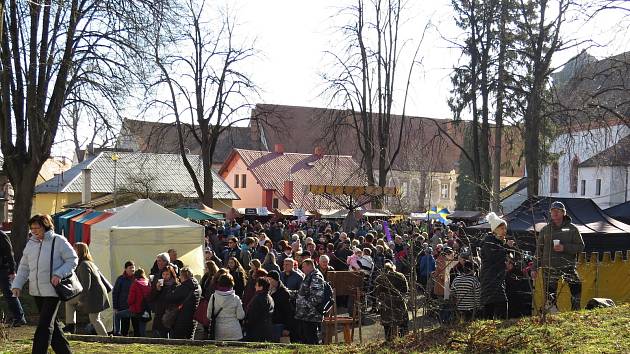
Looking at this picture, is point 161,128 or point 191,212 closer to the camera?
point 191,212

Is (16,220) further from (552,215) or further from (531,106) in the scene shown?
(531,106)

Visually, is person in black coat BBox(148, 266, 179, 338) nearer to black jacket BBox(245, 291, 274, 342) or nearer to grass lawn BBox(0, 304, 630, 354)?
black jacket BBox(245, 291, 274, 342)

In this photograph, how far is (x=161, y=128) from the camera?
107ft

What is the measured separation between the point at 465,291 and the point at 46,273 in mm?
5362

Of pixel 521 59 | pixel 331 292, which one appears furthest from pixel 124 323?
pixel 521 59

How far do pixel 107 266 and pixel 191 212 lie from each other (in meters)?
13.8

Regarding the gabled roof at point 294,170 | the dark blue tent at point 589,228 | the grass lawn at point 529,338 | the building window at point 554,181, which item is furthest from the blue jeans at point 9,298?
the building window at point 554,181

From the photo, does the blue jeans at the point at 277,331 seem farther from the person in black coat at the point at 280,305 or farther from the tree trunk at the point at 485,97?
the tree trunk at the point at 485,97

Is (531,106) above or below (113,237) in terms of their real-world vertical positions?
above

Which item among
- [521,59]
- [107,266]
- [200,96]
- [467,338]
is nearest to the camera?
[467,338]

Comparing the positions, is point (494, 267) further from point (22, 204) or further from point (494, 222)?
point (22, 204)

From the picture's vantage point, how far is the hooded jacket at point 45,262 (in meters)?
7.21

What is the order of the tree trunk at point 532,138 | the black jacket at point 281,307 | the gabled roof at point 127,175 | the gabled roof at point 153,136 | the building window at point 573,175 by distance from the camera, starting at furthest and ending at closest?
the building window at point 573,175, the gabled roof at point 127,175, the tree trunk at point 532,138, the gabled roof at point 153,136, the black jacket at point 281,307

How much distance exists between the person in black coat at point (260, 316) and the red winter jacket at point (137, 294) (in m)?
2.27
